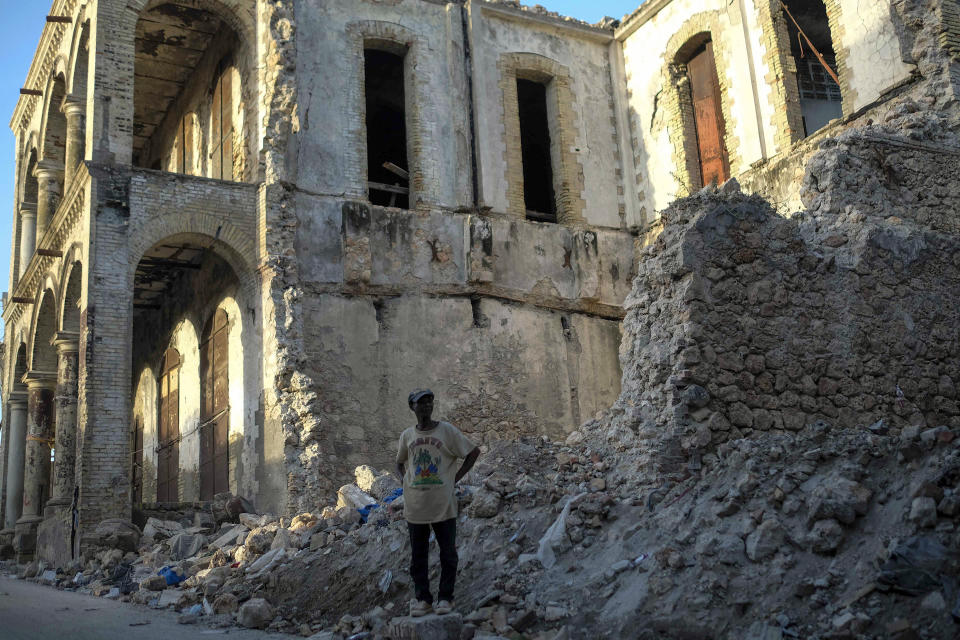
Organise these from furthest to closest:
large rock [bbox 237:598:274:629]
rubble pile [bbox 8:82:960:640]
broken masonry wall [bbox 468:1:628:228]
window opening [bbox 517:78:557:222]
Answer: window opening [bbox 517:78:557:222], broken masonry wall [bbox 468:1:628:228], large rock [bbox 237:598:274:629], rubble pile [bbox 8:82:960:640]

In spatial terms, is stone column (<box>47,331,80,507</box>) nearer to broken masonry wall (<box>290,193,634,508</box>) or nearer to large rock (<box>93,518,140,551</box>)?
large rock (<box>93,518,140,551</box>)

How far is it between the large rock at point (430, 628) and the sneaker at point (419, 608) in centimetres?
16

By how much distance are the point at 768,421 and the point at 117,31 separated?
1217 centimetres

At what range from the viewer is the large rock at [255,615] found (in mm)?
7195

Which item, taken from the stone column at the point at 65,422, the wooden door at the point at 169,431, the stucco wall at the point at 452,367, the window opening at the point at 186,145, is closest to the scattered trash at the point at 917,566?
the stucco wall at the point at 452,367

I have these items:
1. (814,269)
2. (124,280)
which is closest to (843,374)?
(814,269)

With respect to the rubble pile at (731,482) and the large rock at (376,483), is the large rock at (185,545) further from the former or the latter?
the large rock at (376,483)

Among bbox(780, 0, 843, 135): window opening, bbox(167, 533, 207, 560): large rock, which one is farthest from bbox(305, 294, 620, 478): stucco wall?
bbox(780, 0, 843, 135): window opening

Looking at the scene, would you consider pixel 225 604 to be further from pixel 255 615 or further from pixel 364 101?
pixel 364 101

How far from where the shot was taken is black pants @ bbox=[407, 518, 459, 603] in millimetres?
6141

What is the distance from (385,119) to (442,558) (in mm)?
16202

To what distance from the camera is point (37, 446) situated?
1872 cm

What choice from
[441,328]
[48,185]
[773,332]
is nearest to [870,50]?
[441,328]

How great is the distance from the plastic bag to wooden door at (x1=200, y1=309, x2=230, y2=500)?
956 cm
